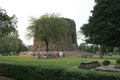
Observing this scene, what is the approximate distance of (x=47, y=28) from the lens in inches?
2302

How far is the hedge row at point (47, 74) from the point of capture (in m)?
12.2

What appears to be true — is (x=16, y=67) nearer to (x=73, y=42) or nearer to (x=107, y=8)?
(x=107, y=8)

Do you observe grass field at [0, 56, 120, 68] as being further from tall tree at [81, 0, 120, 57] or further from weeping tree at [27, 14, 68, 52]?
weeping tree at [27, 14, 68, 52]

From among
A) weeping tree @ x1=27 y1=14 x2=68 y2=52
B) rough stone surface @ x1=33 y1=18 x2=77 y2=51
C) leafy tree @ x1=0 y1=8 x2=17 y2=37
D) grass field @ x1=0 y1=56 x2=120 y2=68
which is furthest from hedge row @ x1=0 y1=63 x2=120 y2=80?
rough stone surface @ x1=33 y1=18 x2=77 y2=51

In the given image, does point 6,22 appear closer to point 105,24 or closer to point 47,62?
point 47,62

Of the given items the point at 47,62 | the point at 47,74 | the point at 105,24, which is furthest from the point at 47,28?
the point at 47,74

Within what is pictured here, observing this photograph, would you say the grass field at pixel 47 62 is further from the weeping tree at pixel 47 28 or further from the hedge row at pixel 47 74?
the weeping tree at pixel 47 28

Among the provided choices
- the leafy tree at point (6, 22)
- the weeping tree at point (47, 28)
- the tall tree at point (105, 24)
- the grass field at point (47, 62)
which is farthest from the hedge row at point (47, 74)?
the weeping tree at point (47, 28)

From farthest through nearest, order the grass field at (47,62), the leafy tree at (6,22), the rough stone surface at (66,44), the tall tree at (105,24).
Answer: the rough stone surface at (66,44) < the leafy tree at (6,22) < the tall tree at (105,24) < the grass field at (47,62)

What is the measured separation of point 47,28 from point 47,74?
145ft

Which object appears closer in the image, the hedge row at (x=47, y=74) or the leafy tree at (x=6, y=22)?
the hedge row at (x=47, y=74)

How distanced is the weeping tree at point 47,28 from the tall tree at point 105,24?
32.7 m

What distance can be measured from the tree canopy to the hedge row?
32.8 ft

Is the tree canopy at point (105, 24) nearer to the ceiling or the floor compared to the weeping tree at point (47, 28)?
Result: nearer to the floor
